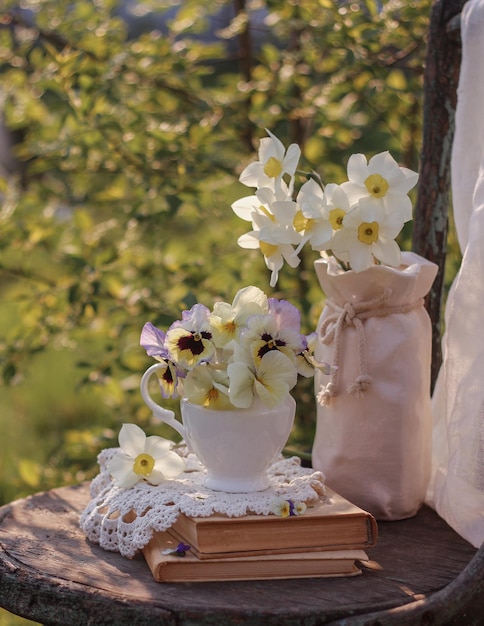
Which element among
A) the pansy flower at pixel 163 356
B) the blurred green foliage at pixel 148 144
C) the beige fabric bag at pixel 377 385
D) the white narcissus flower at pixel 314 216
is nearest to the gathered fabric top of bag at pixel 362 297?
the beige fabric bag at pixel 377 385

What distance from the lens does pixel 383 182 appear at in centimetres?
102

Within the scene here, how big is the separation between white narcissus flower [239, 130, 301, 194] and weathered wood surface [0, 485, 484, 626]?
466 mm

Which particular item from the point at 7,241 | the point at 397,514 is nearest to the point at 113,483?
the point at 397,514

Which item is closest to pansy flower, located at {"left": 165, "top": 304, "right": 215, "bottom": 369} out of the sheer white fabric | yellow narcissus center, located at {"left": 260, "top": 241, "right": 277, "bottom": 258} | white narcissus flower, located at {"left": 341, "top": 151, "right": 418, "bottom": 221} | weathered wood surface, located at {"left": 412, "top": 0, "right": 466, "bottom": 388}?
yellow narcissus center, located at {"left": 260, "top": 241, "right": 277, "bottom": 258}

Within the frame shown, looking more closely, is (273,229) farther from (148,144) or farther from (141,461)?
(148,144)

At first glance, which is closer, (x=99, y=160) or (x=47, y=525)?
(x=47, y=525)

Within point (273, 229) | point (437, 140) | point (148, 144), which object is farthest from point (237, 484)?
point (148, 144)

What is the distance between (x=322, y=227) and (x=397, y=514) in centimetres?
41

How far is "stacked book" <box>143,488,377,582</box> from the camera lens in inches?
36.9

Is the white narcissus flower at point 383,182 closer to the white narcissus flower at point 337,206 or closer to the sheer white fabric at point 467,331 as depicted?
the white narcissus flower at point 337,206

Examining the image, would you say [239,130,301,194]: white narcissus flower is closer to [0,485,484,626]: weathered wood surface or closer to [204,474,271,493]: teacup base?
[204,474,271,493]: teacup base

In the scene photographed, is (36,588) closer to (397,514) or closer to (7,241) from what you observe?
(397,514)

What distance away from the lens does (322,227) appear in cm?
102

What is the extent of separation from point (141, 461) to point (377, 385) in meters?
0.32
